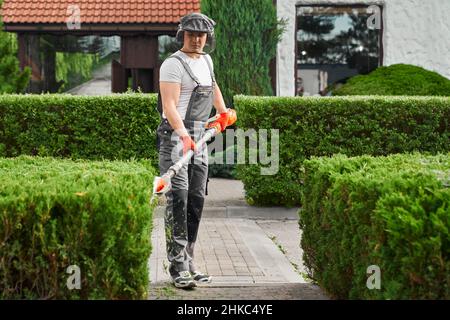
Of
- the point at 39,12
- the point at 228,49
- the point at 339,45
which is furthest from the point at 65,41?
the point at 339,45

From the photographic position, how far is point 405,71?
54.2 feet

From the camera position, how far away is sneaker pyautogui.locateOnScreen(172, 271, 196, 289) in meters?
6.12

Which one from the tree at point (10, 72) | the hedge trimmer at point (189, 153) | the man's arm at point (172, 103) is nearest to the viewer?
the hedge trimmer at point (189, 153)

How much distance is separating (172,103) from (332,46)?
16.5 m

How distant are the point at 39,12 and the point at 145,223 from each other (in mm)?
15337

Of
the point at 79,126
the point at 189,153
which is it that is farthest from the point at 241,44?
the point at 189,153

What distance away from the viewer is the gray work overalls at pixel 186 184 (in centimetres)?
634

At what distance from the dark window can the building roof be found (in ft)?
9.57

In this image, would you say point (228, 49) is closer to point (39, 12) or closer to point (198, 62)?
point (39, 12)

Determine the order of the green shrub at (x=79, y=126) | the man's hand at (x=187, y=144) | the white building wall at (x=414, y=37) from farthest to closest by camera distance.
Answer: the white building wall at (x=414, y=37)
the green shrub at (x=79, y=126)
the man's hand at (x=187, y=144)

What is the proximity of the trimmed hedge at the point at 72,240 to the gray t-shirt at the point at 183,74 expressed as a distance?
6.38ft

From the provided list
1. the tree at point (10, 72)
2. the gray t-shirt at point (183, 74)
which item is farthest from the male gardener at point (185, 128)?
the tree at point (10, 72)

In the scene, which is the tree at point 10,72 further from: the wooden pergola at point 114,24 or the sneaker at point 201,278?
the sneaker at point 201,278

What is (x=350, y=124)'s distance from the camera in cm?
1125
